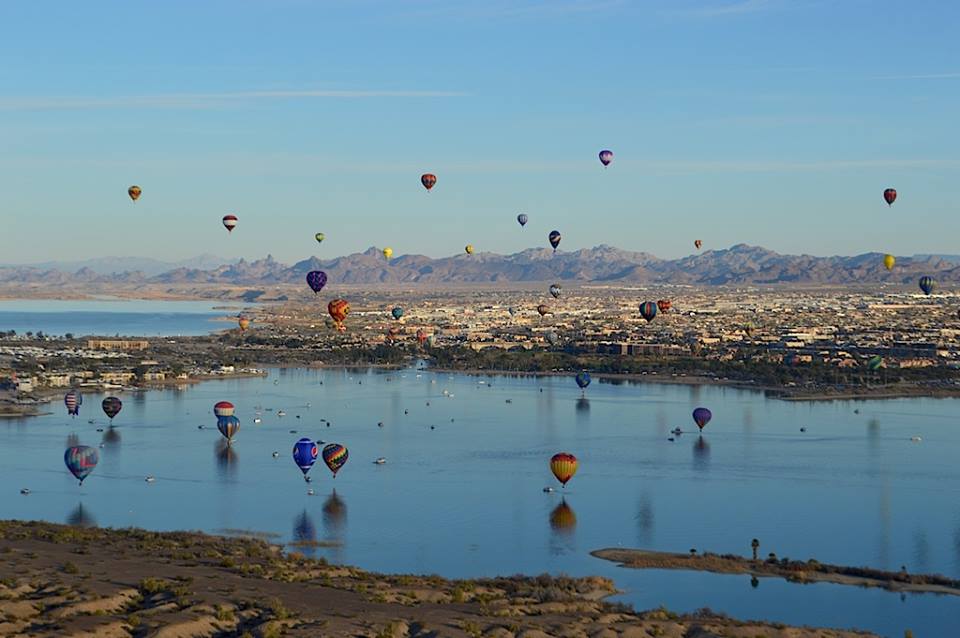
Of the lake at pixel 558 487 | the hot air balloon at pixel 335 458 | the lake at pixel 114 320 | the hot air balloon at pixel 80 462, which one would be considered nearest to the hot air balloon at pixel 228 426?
the lake at pixel 558 487

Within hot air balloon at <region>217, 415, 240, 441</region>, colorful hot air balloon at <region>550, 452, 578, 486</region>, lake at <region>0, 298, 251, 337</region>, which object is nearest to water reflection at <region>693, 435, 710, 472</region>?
colorful hot air balloon at <region>550, 452, 578, 486</region>

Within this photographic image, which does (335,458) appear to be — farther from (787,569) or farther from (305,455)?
(787,569)

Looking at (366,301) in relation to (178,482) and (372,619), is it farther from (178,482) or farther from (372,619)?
(372,619)

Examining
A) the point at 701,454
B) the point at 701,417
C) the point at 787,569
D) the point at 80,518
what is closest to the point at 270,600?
the point at 787,569

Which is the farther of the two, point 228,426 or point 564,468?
point 228,426

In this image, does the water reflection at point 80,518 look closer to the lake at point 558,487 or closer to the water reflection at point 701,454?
the lake at point 558,487
